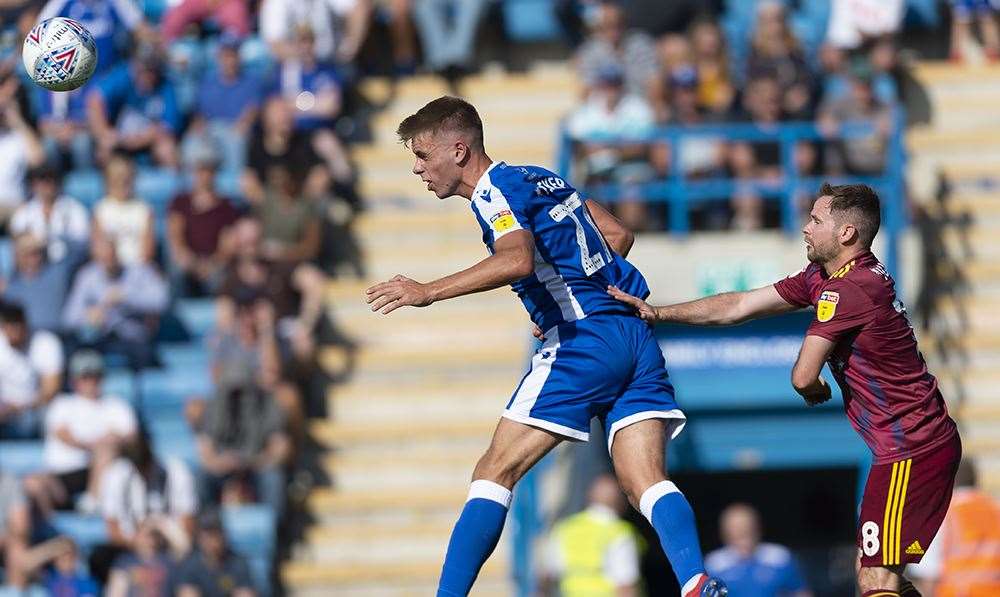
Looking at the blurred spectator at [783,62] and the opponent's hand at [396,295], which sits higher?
the blurred spectator at [783,62]

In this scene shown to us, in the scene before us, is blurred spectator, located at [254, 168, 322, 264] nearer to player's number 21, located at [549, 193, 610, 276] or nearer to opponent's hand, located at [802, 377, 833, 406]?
player's number 21, located at [549, 193, 610, 276]

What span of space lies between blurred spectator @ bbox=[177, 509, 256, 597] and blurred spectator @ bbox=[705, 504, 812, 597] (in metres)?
3.25

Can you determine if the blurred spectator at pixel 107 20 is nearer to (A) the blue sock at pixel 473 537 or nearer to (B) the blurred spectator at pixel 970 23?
(B) the blurred spectator at pixel 970 23

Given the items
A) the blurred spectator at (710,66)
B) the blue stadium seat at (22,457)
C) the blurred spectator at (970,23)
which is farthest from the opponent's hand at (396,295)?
the blurred spectator at (970,23)

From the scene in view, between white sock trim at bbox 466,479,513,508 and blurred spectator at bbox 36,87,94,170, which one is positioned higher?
blurred spectator at bbox 36,87,94,170

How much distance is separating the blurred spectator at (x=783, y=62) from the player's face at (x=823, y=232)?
7.97 metres

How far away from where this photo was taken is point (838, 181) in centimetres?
1466

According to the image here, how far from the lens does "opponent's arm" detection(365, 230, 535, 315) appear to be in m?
6.92

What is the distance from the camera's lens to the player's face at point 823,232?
751cm

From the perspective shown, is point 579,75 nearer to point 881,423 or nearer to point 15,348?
point 15,348

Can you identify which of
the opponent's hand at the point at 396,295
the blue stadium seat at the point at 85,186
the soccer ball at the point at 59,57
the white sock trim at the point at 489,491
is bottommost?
the white sock trim at the point at 489,491

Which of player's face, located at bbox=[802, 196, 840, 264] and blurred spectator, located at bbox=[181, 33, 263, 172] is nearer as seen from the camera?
player's face, located at bbox=[802, 196, 840, 264]

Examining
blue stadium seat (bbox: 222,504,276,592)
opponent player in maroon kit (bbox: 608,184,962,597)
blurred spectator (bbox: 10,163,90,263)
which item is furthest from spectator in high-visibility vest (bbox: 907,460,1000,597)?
blurred spectator (bbox: 10,163,90,263)

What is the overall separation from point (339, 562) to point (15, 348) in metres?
3.02
